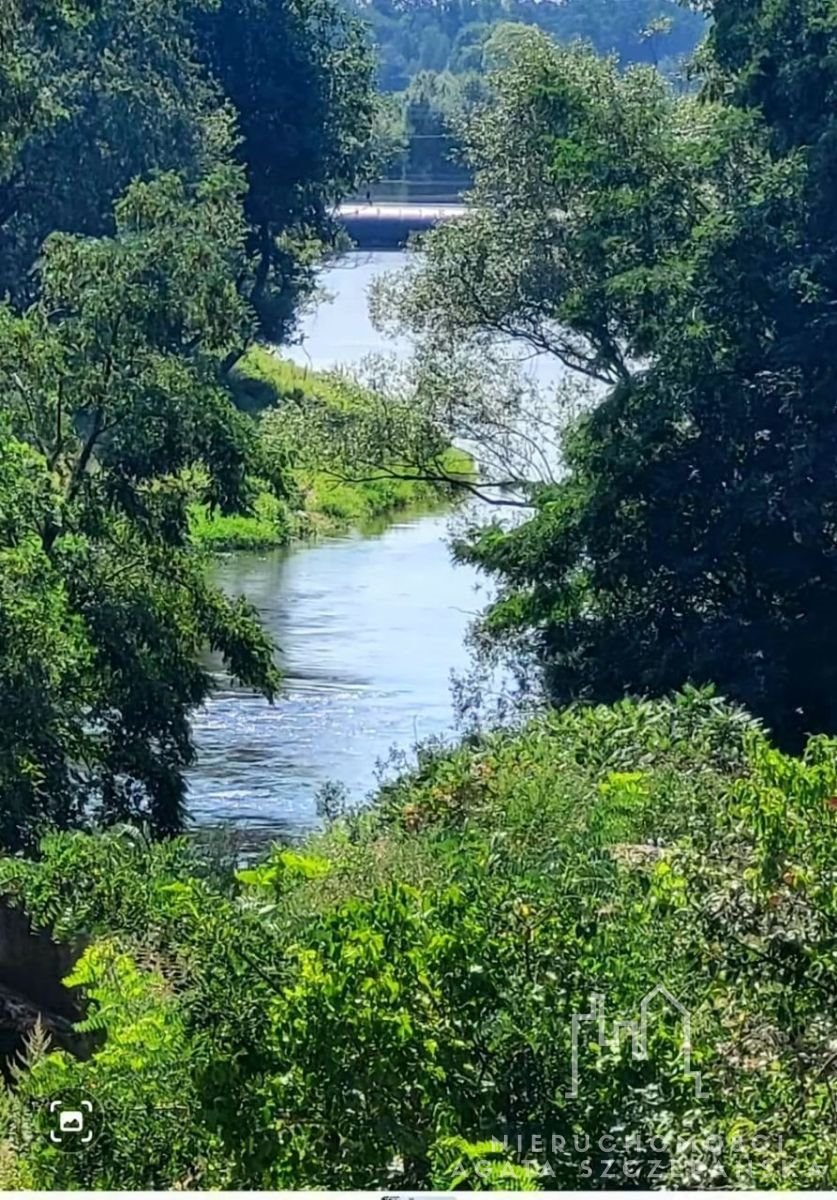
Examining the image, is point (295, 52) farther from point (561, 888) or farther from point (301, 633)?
point (561, 888)

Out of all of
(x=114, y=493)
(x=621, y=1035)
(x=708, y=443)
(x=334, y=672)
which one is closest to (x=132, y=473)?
(x=114, y=493)

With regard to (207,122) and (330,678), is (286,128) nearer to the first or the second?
(207,122)

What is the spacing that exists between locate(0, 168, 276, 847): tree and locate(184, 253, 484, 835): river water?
1611 mm

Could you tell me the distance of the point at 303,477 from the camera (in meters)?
25.0

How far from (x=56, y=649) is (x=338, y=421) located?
6395 mm

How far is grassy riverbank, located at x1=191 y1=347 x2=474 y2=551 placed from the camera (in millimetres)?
17781

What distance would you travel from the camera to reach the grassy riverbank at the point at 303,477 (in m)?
17.8

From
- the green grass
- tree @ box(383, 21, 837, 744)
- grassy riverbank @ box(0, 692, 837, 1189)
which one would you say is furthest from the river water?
grassy riverbank @ box(0, 692, 837, 1189)

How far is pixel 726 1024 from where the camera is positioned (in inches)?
201

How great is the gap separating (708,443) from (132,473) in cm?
437

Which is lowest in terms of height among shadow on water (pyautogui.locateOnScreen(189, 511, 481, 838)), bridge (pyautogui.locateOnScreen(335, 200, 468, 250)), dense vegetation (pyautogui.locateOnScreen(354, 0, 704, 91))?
shadow on water (pyautogui.locateOnScreen(189, 511, 481, 838))

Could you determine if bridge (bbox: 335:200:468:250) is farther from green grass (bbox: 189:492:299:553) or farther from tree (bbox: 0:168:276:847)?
tree (bbox: 0:168:276:847)

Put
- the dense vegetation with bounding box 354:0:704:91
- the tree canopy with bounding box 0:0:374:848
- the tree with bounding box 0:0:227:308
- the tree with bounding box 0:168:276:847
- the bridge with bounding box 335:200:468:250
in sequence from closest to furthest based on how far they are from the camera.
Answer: the tree canopy with bounding box 0:0:374:848 < the tree with bounding box 0:168:276:847 < the tree with bounding box 0:0:227:308 < the bridge with bounding box 335:200:468:250 < the dense vegetation with bounding box 354:0:704:91

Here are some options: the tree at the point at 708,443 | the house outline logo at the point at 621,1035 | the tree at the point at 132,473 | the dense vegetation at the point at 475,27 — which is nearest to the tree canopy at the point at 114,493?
the tree at the point at 132,473
